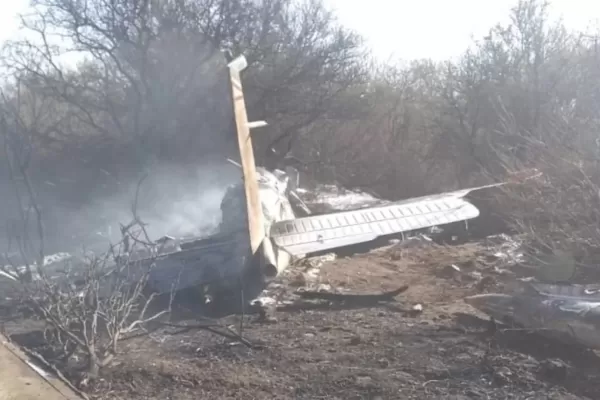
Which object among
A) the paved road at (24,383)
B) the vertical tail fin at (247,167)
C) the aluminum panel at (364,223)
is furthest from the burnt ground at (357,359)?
the aluminum panel at (364,223)

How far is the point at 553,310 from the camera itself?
615 cm

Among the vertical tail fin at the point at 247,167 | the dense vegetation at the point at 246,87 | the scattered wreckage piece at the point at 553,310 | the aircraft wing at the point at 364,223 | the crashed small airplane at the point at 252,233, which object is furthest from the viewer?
the dense vegetation at the point at 246,87

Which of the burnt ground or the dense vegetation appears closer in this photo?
the burnt ground

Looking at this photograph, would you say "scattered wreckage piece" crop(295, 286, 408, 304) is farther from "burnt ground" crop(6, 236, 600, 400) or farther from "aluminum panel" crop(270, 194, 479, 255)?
"aluminum panel" crop(270, 194, 479, 255)

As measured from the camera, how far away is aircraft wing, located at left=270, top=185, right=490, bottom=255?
382 inches

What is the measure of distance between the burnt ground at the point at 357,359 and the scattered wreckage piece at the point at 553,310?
5.5 inches

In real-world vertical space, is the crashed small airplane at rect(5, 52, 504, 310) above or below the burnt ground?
above

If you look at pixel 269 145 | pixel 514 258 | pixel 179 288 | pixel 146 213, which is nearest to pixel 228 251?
pixel 179 288

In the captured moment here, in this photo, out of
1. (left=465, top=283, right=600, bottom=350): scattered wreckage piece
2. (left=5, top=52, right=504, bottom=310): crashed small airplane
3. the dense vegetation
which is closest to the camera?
(left=465, top=283, right=600, bottom=350): scattered wreckage piece

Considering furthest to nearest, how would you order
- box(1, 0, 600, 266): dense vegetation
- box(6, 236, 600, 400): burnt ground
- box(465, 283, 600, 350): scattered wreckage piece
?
box(1, 0, 600, 266): dense vegetation < box(465, 283, 600, 350): scattered wreckage piece < box(6, 236, 600, 400): burnt ground

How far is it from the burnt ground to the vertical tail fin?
0.92 m

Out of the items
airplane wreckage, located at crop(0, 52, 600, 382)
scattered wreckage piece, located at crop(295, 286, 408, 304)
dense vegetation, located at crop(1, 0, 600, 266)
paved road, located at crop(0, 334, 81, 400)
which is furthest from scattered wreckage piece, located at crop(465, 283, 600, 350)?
dense vegetation, located at crop(1, 0, 600, 266)

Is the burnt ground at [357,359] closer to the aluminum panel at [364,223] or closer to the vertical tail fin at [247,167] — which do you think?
the vertical tail fin at [247,167]

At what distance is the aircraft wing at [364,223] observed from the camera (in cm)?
970
